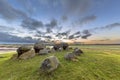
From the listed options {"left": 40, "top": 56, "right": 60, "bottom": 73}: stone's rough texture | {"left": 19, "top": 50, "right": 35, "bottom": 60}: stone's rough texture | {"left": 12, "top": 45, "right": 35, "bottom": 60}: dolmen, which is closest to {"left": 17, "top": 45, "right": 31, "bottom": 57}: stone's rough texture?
{"left": 12, "top": 45, "right": 35, "bottom": 60}: dolmen

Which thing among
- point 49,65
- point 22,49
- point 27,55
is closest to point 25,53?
point 27,55

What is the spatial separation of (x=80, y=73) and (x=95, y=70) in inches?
101

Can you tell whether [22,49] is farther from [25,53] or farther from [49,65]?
[49,65]

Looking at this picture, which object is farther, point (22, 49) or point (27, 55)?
point (22, 49)

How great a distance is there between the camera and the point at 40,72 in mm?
14250

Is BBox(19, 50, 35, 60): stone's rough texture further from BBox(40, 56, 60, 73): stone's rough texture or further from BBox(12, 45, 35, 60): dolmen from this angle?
BBox(40, 56, 60, 73): stone's rough texture

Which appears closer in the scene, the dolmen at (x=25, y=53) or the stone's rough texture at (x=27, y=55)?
the stone's rough texture at (x=27, y=55)

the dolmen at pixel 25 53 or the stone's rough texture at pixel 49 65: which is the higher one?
the dolmen at pixel 25 53

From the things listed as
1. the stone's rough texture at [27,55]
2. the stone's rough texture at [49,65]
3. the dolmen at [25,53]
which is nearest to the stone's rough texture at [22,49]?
the dolmen at [25,53]

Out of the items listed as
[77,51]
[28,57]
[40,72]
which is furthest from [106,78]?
[28,57]

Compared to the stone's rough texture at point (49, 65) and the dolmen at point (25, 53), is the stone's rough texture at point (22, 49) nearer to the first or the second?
the dolmen at point (25, 53)

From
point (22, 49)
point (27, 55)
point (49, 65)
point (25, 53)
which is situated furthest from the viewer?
point (22, 49)

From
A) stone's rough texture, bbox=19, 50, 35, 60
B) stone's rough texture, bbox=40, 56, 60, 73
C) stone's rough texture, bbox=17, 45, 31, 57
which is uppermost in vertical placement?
stone's rough texture, bbox=17, 45, 31, 57

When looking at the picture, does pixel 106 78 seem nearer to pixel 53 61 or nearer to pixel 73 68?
pixel 73 68
